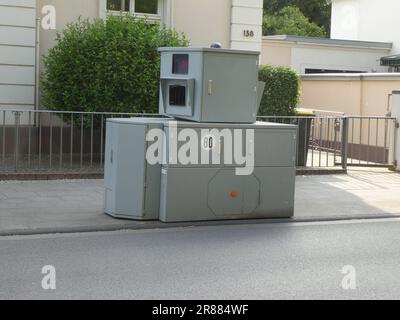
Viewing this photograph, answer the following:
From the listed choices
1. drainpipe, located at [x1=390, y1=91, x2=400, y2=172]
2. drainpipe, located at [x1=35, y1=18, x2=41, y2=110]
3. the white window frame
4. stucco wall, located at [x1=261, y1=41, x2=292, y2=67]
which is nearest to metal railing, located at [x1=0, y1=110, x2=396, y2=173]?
drainpipe, located at [x1=390, y1=91, x2=400, y2=172]

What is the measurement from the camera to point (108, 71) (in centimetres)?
1465

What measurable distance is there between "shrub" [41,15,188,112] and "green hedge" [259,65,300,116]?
2.84 meters

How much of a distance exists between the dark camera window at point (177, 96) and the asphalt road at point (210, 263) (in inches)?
65.9

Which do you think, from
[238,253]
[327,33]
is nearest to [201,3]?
[238,253]

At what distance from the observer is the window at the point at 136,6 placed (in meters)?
17.4

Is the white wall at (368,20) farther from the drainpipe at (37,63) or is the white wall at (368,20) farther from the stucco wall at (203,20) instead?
the drainpipe at (37,63)

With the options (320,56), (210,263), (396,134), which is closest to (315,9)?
(320,56)

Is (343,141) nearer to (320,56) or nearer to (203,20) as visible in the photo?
(203,20)

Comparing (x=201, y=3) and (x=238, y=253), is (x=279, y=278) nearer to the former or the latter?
(x=238, y=253)

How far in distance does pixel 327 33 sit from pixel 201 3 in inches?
1443

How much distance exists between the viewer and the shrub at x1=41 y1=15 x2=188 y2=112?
14664 mm

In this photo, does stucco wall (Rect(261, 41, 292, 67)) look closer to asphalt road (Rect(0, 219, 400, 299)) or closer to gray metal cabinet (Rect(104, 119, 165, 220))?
asphalt road (Rect(0, 219, 400, 299))

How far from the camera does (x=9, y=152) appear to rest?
559 inches

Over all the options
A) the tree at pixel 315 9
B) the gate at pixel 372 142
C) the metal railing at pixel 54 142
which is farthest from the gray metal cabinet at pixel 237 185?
the tree at pixel 315 9
